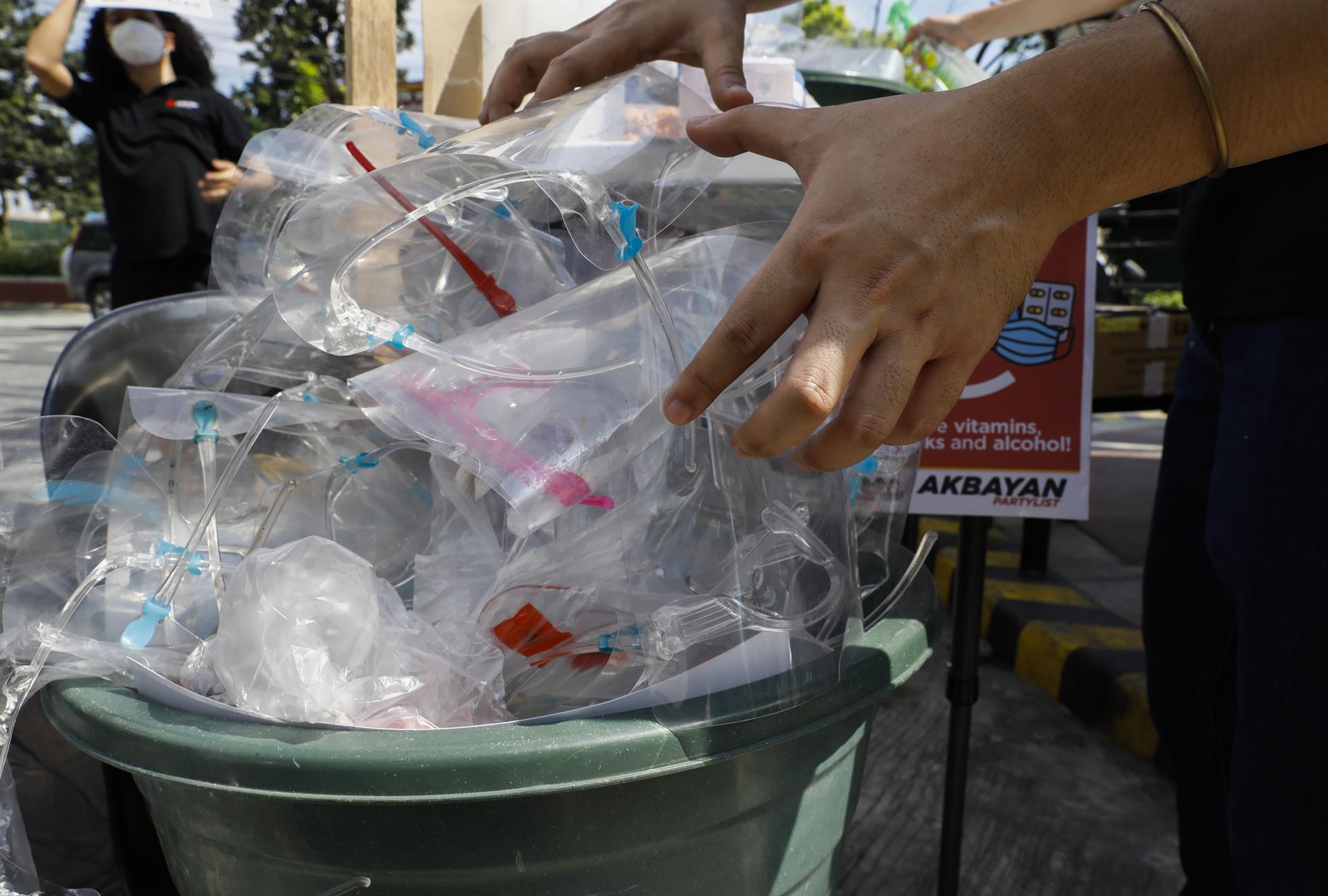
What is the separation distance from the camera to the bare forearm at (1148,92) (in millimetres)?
669

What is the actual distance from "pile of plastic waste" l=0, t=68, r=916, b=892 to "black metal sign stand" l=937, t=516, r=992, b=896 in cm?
41

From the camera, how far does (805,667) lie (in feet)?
2.77

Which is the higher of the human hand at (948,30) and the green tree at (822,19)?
the green tree at (822,19)

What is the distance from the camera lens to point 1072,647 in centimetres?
270

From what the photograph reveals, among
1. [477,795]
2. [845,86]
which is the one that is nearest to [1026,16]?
[845,86]

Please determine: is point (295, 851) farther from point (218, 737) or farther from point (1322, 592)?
point (1322, 592)

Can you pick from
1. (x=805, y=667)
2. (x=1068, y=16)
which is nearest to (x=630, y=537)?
(x=805, y=667)

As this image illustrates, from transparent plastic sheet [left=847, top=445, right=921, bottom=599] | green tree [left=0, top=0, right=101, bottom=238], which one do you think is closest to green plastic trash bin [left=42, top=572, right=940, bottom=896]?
transparent plastic sheet [left=847, top=445, right=921, bottom=599]

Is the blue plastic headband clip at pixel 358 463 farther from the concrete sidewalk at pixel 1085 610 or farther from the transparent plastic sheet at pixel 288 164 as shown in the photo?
the concrete sidewalk at pixel 1085 610

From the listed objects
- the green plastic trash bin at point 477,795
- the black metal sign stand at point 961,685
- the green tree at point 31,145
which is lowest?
the black metal sign stand at point 961,685

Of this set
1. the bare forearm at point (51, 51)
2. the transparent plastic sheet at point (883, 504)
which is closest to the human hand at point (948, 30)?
the transparent plastic sheet at point (883, 504)

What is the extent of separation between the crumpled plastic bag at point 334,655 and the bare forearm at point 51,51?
9.64ft

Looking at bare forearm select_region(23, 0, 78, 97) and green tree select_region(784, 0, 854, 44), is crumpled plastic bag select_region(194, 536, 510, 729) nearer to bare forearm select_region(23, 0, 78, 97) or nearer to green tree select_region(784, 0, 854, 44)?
bare forearm select_region(23, 0, 78, 97)

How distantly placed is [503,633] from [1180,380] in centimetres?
108
